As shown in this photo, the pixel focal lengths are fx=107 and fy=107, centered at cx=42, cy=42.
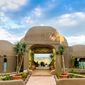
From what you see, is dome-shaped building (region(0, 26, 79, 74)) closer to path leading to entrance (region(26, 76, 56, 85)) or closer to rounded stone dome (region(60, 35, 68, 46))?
rounded stone dome (region(60, 35, 68, 46))

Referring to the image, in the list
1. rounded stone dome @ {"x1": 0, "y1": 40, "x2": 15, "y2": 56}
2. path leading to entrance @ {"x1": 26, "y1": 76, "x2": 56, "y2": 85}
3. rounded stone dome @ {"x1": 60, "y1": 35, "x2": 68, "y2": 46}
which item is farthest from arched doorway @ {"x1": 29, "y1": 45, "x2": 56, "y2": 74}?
path leading to entrance @ {"x1": 26, "y1": 76, "x2": 56, "y2": 85}

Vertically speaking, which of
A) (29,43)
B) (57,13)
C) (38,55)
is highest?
(57,13)

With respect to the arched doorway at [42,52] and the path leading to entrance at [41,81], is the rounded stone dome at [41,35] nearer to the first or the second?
the arched doorway at [42,52]

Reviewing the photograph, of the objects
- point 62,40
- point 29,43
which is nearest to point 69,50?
point 62,40

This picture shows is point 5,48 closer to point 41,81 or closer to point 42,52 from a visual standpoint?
point 42,52

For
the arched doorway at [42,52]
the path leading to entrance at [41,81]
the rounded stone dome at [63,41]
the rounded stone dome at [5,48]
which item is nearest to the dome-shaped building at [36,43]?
the rounded stone dome at [5,48]

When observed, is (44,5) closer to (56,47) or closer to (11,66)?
(56,47)

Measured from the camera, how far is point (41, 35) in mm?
16281

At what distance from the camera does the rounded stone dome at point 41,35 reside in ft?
53.1

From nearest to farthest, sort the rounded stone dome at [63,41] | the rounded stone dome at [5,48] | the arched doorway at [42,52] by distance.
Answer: the rounded stone dome at [5,48] < the rounded stone dome at [63,41] < the arched doorway at [42,52]

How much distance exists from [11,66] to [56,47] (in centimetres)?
846

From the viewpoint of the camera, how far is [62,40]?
63.9ft

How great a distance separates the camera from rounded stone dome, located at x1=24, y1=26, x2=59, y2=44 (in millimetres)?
16172

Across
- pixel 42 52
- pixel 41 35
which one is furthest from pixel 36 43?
pixel 42 52
